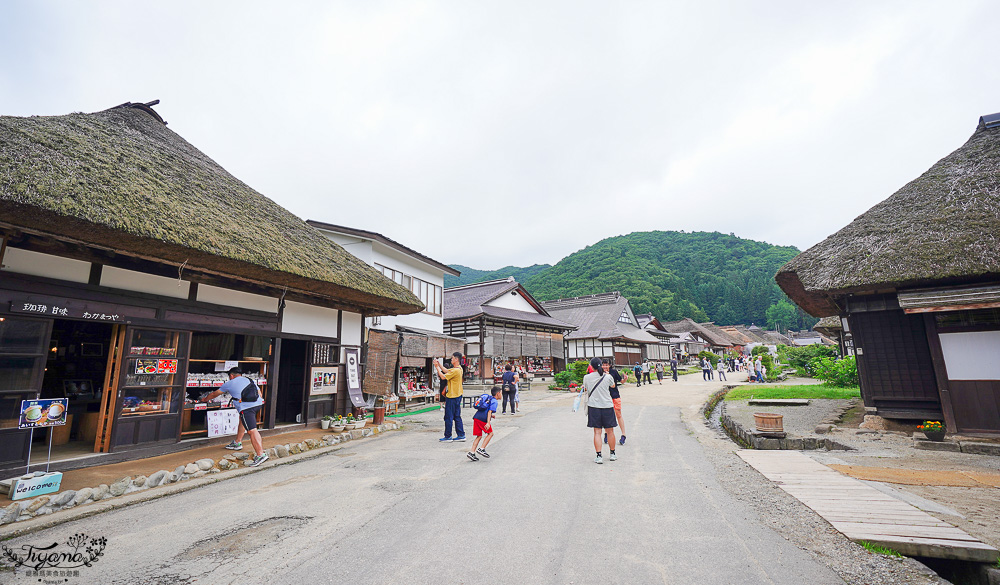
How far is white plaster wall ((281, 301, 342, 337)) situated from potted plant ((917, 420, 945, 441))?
503 inches

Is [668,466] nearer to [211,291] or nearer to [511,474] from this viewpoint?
[511,474]

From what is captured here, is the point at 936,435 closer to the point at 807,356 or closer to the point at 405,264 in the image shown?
the point at 405,264

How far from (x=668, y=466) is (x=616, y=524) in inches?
111

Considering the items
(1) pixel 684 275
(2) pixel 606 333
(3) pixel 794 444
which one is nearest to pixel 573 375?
(2) pixel 606 333

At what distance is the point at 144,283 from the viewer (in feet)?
22.4

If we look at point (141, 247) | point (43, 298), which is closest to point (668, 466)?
point (141, 247)

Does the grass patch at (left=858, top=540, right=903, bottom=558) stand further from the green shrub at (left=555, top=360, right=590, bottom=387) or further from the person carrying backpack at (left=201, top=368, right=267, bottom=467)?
the green shrub at (left=555, top=360, right=590, bottom=387)

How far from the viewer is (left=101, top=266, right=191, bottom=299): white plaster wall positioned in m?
6.39

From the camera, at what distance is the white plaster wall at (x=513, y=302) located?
25062 mm

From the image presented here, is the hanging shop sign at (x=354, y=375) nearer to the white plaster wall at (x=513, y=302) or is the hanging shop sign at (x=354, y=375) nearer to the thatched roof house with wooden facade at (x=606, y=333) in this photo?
the white plaster wall at (x=513, y=302)

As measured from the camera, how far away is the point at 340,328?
11.1 m

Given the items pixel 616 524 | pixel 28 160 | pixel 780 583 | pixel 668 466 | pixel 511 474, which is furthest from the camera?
pixel 668 466

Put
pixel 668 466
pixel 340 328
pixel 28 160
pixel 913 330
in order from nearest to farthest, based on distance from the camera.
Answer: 1. pixel 28 160
2. pixel 668 466
3. pixel 913 330
4. pixel 340 328

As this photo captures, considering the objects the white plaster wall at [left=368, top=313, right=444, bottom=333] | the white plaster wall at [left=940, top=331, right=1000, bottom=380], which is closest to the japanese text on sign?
the white plaster wall at [left=368, top=313, right=444, bottom=333]
